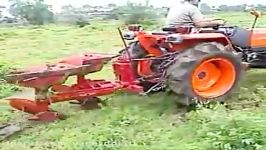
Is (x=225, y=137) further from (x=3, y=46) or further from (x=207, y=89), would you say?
(x=3, y=46)

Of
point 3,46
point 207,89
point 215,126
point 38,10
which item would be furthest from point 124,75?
point 38,10

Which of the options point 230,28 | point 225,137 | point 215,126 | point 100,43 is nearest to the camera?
point 225,137

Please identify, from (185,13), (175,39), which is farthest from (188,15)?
(175,39)

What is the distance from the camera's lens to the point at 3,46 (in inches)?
565

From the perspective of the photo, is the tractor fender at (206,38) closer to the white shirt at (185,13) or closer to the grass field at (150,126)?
the white shirt at (185,13)

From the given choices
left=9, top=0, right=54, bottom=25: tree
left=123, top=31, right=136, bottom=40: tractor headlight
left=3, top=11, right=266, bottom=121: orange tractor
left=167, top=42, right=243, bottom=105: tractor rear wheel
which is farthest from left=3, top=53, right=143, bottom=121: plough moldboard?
left=9, top=0, right=54, bottom=25: tree

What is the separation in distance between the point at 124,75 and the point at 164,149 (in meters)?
2.07

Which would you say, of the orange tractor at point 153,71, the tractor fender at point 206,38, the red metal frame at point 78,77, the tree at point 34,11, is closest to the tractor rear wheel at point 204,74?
the orange tractor at point 153,71

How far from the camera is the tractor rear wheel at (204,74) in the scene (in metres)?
6.37

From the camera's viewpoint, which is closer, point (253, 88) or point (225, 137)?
point (225, 137)

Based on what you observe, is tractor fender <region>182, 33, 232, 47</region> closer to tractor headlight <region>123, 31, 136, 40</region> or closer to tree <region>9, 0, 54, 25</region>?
tractor headlight <region>123, 31, 136, 40</region>

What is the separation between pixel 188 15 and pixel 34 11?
17.0 m

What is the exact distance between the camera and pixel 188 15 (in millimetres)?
7043

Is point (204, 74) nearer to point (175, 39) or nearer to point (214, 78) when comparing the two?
point (214, 78)
